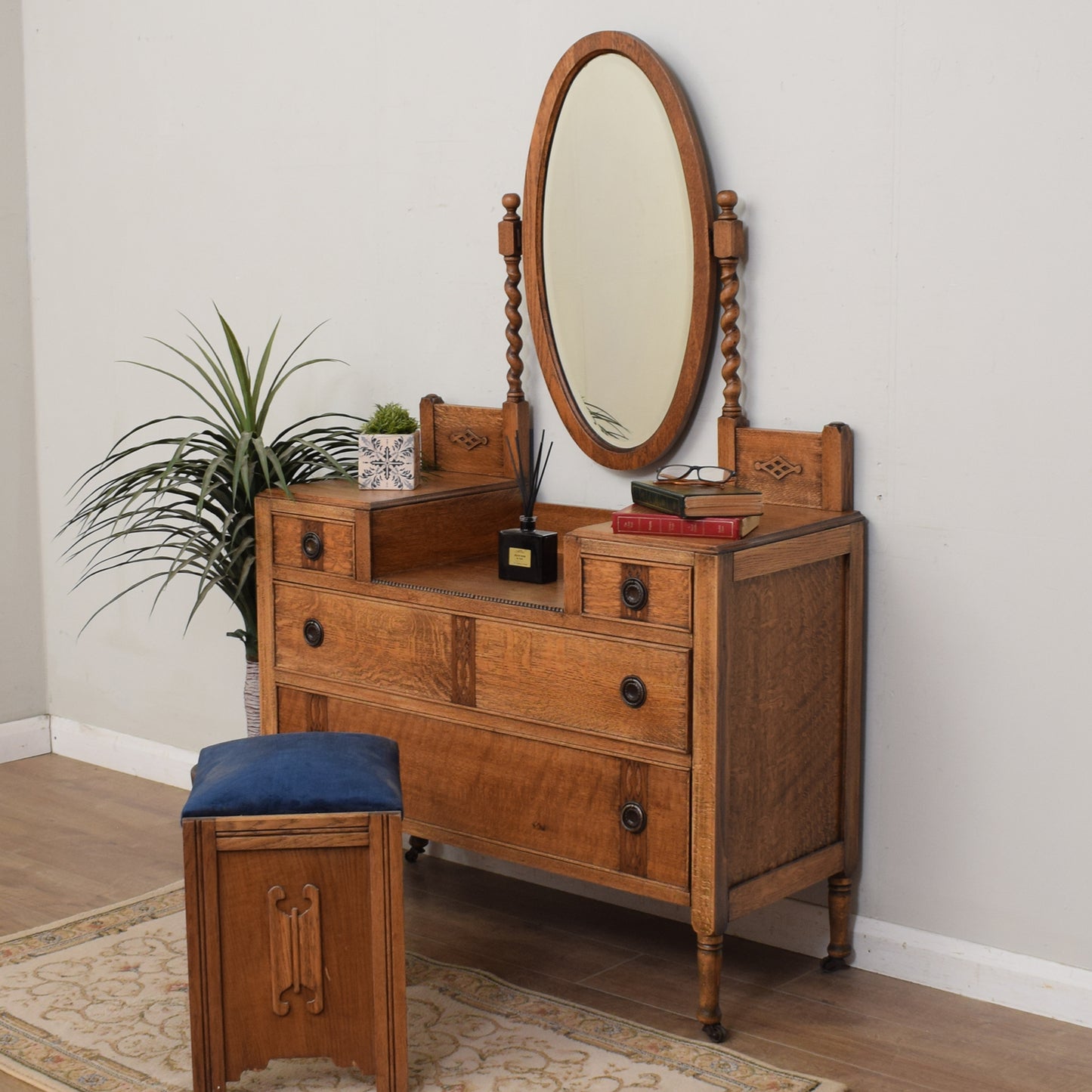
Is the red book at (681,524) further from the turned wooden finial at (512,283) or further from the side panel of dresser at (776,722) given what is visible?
the turned wooden finial at (512,283)

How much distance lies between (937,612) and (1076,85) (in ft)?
3.13

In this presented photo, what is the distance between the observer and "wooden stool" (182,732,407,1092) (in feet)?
7.71

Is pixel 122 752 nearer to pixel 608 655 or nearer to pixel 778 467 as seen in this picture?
pixel 608 655

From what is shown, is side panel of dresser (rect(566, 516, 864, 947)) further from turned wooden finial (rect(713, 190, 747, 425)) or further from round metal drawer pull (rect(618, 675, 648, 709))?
turned wooden finial (rect(713, 190, 747, 425))

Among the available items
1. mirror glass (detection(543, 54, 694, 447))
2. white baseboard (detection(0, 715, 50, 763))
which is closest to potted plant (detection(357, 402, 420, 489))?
mirror glass (detection(543, 54, 694, 447))

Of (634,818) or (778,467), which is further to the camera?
(778,467)

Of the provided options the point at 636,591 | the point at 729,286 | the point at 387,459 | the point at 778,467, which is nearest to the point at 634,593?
the point at 636,591

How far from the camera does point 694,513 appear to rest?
2531 mm

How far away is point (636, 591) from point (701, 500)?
195 mm

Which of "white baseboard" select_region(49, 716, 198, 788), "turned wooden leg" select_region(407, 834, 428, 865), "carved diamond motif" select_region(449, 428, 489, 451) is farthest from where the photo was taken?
"white baseboard" select_region(49, 716, 198, 788)

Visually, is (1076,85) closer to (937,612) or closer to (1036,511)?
(1036,511)

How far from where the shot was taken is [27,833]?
3.76 metres

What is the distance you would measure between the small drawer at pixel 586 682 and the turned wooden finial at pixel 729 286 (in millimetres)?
603

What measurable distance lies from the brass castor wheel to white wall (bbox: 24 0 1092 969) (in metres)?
0.47
